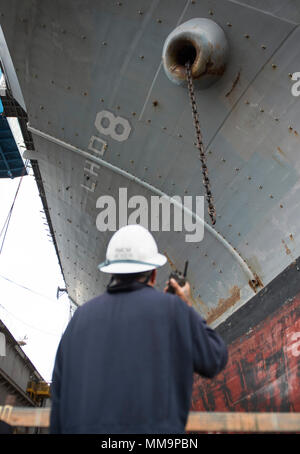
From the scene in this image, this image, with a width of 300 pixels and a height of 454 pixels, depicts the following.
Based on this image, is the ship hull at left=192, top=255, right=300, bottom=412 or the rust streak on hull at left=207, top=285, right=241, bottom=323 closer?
the ship hull at left=192, top=255, right=300, bottom=412

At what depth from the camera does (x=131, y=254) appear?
164cm

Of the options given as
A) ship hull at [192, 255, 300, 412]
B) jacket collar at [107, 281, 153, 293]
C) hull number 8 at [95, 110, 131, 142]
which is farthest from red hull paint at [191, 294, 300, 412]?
hull number 8 at [95, 110, 131, 142]

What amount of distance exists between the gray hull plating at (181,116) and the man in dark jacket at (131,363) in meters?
2.39

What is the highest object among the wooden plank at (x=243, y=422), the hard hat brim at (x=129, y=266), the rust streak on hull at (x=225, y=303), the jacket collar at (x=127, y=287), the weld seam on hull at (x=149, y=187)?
the weld seam on hull at (x=149, y=187)

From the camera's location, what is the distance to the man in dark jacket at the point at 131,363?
1192 mm

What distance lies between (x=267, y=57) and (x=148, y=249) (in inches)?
108

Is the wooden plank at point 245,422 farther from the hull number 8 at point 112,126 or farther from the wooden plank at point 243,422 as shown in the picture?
the hull number 8 at point 112,126

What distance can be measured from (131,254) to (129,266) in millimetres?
69

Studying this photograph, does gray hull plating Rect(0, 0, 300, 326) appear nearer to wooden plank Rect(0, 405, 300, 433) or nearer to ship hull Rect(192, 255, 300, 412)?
ship hull Rect(192, 255, 300, 412)

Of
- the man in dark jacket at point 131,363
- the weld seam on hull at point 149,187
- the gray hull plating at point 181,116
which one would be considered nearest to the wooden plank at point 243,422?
the man in dark jacket at point 131,363

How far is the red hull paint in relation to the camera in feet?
9.87

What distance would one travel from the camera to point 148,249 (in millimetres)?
1676

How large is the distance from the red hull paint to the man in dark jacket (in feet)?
6.56
